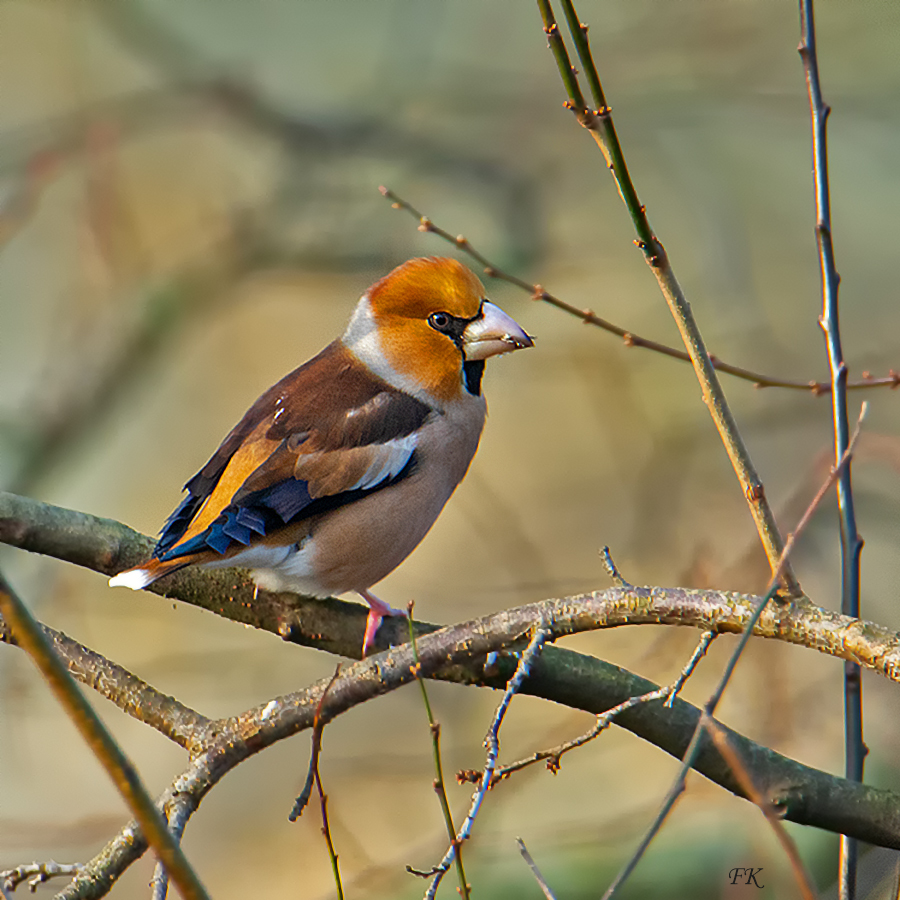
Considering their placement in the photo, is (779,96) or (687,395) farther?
(687,395)

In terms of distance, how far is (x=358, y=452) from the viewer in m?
3.45

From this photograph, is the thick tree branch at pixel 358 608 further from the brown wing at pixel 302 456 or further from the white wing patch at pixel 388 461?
the white wing patch at pixel 388 461

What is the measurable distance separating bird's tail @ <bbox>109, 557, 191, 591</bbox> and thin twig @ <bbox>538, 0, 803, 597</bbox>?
142 centimetres

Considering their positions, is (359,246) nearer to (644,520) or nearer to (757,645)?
(644,520)

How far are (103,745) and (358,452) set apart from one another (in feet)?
6.83

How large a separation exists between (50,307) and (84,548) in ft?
22.5

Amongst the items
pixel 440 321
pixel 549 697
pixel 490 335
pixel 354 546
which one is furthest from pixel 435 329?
pixel 549 697

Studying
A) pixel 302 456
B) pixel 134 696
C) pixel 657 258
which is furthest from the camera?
pixel 302 456

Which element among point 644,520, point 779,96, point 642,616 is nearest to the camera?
point 642,616

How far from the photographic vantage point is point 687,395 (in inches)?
320

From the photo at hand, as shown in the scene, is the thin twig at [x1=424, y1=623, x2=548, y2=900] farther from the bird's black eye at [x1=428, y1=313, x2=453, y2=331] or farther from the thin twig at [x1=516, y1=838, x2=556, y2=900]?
the bird's black eye at [x1=428, y1=313, x2=453, y2=331]

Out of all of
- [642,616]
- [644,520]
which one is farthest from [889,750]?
[642,616]

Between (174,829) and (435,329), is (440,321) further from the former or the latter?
(174,829)
